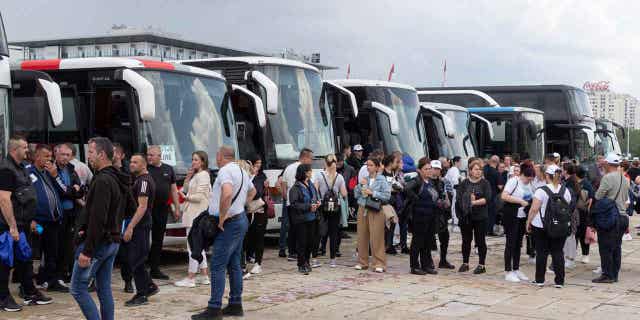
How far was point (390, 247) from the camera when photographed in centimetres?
1494

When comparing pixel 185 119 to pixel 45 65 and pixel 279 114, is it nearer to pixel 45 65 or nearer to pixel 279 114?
pixel 45 65

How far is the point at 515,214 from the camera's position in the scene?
12.2 meters

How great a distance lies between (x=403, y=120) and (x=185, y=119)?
26.4ft

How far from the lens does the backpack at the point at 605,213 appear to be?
12.0m

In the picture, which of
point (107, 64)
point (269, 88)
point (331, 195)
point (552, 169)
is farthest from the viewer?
point (269, 88)

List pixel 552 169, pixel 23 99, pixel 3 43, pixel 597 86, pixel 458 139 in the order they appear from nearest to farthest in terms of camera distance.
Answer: pixel 3 43
pixel 552 169
pixel 23 99
pixel 458 139
pixel 597 86

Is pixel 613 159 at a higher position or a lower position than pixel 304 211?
higher

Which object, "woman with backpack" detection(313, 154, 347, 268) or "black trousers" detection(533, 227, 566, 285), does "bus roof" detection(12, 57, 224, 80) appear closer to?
"woman with backpack" detection(313, 154, 347, 268)

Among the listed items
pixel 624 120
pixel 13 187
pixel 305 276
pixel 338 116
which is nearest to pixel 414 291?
pixel 305 276

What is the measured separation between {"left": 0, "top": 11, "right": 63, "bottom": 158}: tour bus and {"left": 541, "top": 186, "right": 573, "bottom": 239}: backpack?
6.08 m

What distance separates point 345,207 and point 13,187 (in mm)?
6454

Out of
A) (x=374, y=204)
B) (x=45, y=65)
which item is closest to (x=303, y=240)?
(x=374, y=204)

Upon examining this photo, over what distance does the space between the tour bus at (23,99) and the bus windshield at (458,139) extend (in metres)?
12.3

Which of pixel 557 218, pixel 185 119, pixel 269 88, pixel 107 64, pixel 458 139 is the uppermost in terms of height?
pixel 107 64
